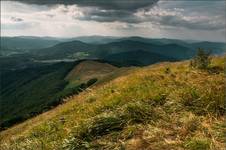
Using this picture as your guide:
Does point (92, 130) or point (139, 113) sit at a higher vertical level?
point (139, 113)

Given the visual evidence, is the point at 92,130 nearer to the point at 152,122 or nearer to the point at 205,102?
the point at 152,122

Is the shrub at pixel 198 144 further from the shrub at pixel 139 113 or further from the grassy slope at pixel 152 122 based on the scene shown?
the shrub at pixel 139 113

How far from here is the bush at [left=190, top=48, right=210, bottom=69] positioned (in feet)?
47.1

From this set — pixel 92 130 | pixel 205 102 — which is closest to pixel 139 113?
pixel 92 130

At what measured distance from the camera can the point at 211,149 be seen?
648 cm

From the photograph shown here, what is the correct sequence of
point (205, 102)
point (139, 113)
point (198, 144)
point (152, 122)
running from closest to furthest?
point (198, 144), point (152, 122), point (205, 102), point (139, 113)

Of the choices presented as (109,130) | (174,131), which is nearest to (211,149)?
(174,131)

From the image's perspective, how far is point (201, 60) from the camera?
14633 millimetres

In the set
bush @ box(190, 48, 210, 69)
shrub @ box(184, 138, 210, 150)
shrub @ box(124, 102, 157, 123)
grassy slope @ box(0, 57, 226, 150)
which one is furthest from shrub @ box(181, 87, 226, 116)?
bush @ box(190, 48, 210, 69)

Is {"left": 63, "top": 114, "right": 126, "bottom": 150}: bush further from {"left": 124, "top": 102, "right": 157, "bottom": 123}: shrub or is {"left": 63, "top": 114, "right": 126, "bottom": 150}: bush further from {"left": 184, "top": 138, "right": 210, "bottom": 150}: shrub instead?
{"left": 184, "top": 138, "right": 210, "bottom": 150}: shrub

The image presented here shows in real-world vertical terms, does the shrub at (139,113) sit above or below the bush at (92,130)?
above

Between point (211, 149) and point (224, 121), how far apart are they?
5.58 feet

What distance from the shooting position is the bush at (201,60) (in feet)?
47.1

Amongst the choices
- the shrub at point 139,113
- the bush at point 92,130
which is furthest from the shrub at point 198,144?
the bush at point 92,130
